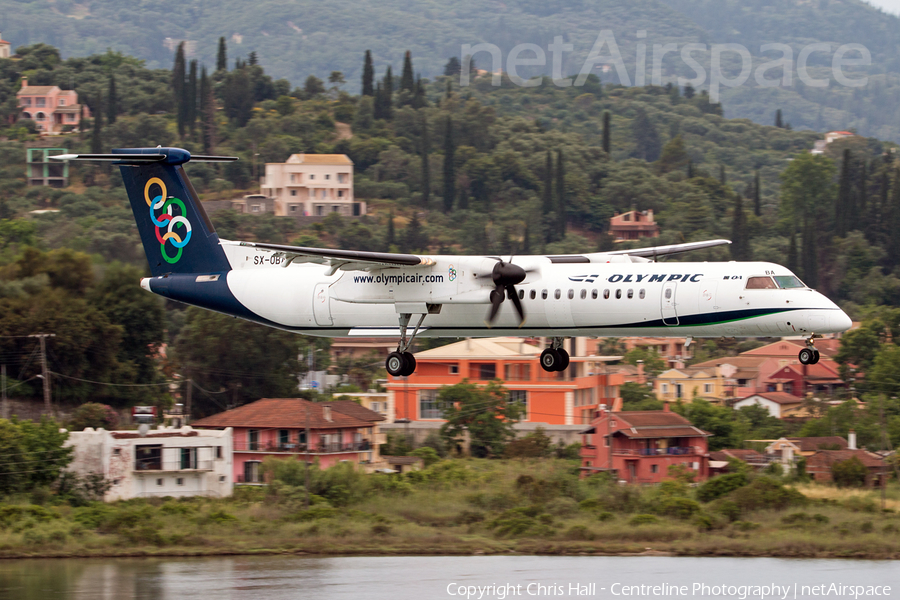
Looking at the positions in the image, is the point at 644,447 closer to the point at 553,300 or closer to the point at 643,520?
the point at 643,520

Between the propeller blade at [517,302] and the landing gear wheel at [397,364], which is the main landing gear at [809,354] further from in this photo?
the landing gear wheel at [397,364]

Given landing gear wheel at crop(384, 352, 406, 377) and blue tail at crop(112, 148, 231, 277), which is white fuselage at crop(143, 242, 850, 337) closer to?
landing gear wheel at crop(384, 352, 406, 377)

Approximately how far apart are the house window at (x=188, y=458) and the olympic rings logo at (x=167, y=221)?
23.9 metres

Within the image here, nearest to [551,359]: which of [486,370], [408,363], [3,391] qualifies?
[408,363]

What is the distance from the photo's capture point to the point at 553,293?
93.0 feet

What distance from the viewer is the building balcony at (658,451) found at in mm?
59375

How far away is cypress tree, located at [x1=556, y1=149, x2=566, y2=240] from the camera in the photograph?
494ft

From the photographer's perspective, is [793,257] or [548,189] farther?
[548,189]

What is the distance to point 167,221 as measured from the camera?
108 feet

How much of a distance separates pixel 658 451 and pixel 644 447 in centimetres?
92

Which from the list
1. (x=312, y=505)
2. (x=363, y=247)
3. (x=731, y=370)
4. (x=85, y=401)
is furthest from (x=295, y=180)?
(x=312, y=505)

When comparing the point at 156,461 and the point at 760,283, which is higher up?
the point at 760,283

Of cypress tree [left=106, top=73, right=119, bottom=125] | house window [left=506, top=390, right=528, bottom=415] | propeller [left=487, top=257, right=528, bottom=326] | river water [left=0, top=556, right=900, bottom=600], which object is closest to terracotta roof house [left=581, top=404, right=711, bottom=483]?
house window [left=506, top=390, right=528, bottom=415]

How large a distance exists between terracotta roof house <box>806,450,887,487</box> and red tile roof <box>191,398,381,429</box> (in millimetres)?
22722
